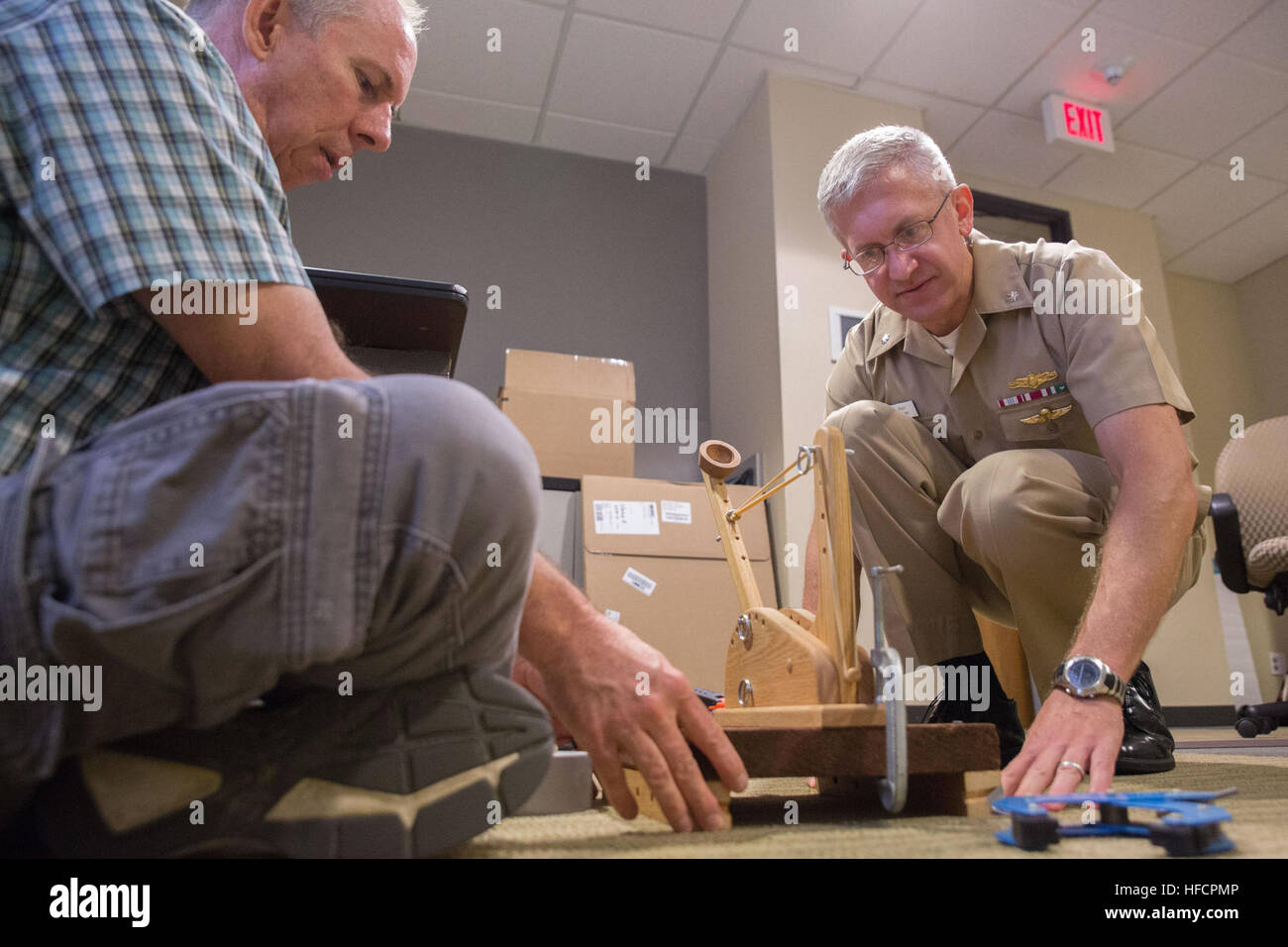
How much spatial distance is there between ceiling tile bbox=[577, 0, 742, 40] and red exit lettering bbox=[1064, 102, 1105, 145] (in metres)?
1.32

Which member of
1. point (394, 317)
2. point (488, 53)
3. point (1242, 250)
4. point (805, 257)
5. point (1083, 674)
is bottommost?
point (1083, 674)

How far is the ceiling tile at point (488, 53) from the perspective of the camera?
2587mm

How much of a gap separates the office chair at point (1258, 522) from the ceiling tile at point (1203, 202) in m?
1.69

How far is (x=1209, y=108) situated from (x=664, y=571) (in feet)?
8.94

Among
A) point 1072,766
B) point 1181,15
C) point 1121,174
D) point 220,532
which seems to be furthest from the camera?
point 1121,174

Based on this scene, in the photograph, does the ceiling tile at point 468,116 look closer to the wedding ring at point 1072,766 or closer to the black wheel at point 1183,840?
the wedding ring at point 1072,766

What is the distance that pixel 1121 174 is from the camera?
11.4 feet

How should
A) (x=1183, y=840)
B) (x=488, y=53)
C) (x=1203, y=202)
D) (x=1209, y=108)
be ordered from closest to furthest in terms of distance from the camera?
(x=1183, y=840), (x=488, y=53), (x=1209, y=108), (x=1203, y=202)

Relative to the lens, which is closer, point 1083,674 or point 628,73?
point 1083,674

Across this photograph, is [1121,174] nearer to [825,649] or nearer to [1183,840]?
[825,649]

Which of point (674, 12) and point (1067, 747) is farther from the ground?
point (674, 12)

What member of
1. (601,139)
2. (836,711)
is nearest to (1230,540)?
(836,711)

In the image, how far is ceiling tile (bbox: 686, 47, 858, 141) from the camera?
284 cm

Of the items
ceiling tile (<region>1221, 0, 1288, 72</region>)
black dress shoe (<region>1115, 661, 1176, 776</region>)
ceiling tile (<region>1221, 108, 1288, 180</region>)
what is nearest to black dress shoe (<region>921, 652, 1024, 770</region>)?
black dress shoe (<region>1115, 661, 1176, 776</region>)
